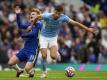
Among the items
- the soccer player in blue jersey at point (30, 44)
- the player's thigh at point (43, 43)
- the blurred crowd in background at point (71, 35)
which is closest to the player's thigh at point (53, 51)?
the player's thigh at point (43, 43)

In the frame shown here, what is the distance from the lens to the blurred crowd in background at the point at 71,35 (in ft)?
107

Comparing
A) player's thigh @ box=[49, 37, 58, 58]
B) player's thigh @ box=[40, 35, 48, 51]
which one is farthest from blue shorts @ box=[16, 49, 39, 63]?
player's thigh @ box=[49, 37, 58, 58]

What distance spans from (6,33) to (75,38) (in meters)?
3.96

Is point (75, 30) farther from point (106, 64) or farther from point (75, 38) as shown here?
point (106, 64)

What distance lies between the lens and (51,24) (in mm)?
21281

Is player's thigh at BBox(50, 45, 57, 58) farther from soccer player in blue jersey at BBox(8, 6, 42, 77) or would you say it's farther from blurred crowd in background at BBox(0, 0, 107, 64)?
blurred crowd in background at BBox(0, 0, 107, 64)

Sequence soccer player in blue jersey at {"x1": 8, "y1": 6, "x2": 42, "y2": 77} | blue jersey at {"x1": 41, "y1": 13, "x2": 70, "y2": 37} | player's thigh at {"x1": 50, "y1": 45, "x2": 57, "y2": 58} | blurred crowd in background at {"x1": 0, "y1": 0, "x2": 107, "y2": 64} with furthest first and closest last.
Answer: blurred crowd in background at {"x1": 0, "y1": 0, "x2": 107, "y2": 64}
soccer player in blue jersey at {"x1": 8, "y1": 6, "x2": 42, "y2": 77}
player's thigh at {"x1": 50, "y1": 45, "x2": 57, "y2": 58}
blue jersey at {"x1": 41, "y1": 13, "x2": 70, "y2": 37}

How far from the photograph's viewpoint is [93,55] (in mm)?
32656

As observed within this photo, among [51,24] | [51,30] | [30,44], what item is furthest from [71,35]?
[51,24]

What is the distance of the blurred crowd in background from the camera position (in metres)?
32.5

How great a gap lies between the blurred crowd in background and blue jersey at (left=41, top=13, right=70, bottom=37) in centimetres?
913

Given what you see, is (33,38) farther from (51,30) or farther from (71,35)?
(71,35)

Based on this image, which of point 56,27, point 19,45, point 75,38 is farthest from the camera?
point 75,38

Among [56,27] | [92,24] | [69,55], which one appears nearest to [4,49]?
[69,55]
